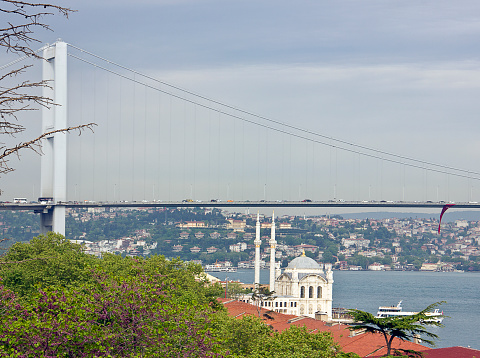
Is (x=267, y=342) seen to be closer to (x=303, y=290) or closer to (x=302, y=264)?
(x=303, y=290)

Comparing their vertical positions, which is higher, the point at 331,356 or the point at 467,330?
the point at 331,356

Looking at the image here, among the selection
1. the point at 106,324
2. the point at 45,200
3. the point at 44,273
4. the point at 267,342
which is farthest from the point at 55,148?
the point at 106,324

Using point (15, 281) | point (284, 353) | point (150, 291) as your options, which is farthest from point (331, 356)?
point (15, 281)

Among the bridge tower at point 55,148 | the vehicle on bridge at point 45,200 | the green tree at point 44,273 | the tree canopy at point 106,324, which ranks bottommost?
the green tree at point 44,273

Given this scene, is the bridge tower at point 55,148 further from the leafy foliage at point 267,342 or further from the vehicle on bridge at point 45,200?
the leafy foliage at point 267,342

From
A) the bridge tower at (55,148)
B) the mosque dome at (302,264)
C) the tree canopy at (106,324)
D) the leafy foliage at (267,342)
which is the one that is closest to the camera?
the tree canopy at (106,324)

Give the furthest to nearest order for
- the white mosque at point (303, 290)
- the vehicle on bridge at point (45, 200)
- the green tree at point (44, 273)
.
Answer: the white mosque at point (303, 290), the vehicle on bridge at point (45, 200), the green tree at point (44, 273)

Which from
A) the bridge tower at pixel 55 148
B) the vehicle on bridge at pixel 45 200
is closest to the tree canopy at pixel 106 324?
the bridge tower at pixel 55 148

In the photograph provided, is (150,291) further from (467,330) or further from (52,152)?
(467,330)

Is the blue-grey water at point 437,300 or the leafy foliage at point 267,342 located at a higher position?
the leafy foliage at point 267,342
